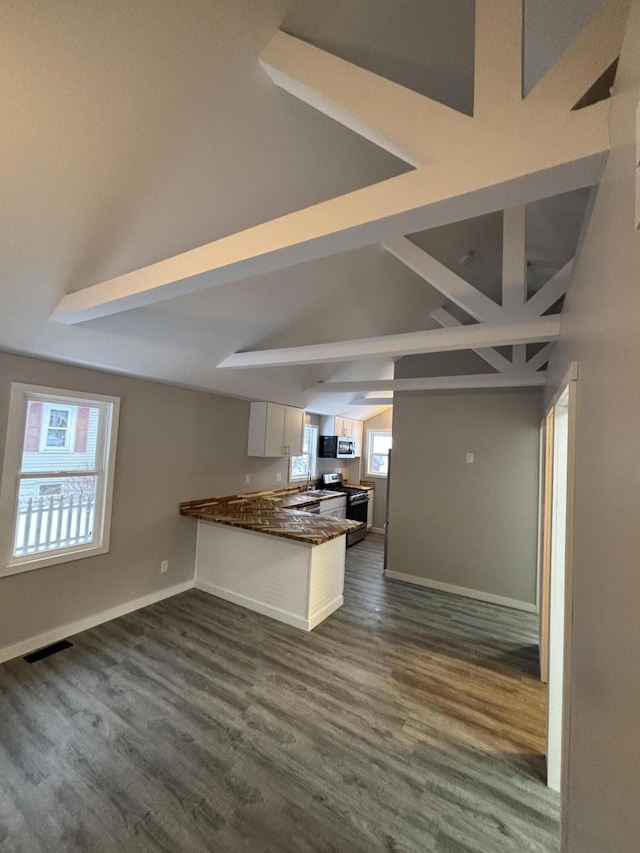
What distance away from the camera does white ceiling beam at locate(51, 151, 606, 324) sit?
2.89 feet

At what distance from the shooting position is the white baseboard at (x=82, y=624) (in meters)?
2.59

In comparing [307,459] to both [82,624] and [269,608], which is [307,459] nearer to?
[269,608]

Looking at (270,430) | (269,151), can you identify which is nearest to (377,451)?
(270,430)

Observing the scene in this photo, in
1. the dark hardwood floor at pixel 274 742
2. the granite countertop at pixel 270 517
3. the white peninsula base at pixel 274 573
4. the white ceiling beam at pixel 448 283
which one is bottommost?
the dark hardwood floor at pixel 274 742

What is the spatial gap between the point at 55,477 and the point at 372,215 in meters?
3.16

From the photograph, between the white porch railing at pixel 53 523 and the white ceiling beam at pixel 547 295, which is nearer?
the white ceiling beam at pixel 547 295

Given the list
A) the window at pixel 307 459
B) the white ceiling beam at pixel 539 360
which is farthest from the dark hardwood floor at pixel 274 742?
the window at pixel 307 459

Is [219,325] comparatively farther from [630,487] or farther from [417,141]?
[630,487]

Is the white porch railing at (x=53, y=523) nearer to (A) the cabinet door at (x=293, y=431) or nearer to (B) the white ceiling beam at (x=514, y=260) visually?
(A) the cabinet door at (x=293, y=431)

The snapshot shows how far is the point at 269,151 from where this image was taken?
179 centimetres

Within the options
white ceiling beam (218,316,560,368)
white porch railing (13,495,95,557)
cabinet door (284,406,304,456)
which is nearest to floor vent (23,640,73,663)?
white porch railing (13,495,95,557)

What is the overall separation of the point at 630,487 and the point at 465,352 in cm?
391

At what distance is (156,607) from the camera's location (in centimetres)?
341

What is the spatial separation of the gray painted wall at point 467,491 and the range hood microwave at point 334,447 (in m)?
1.92
